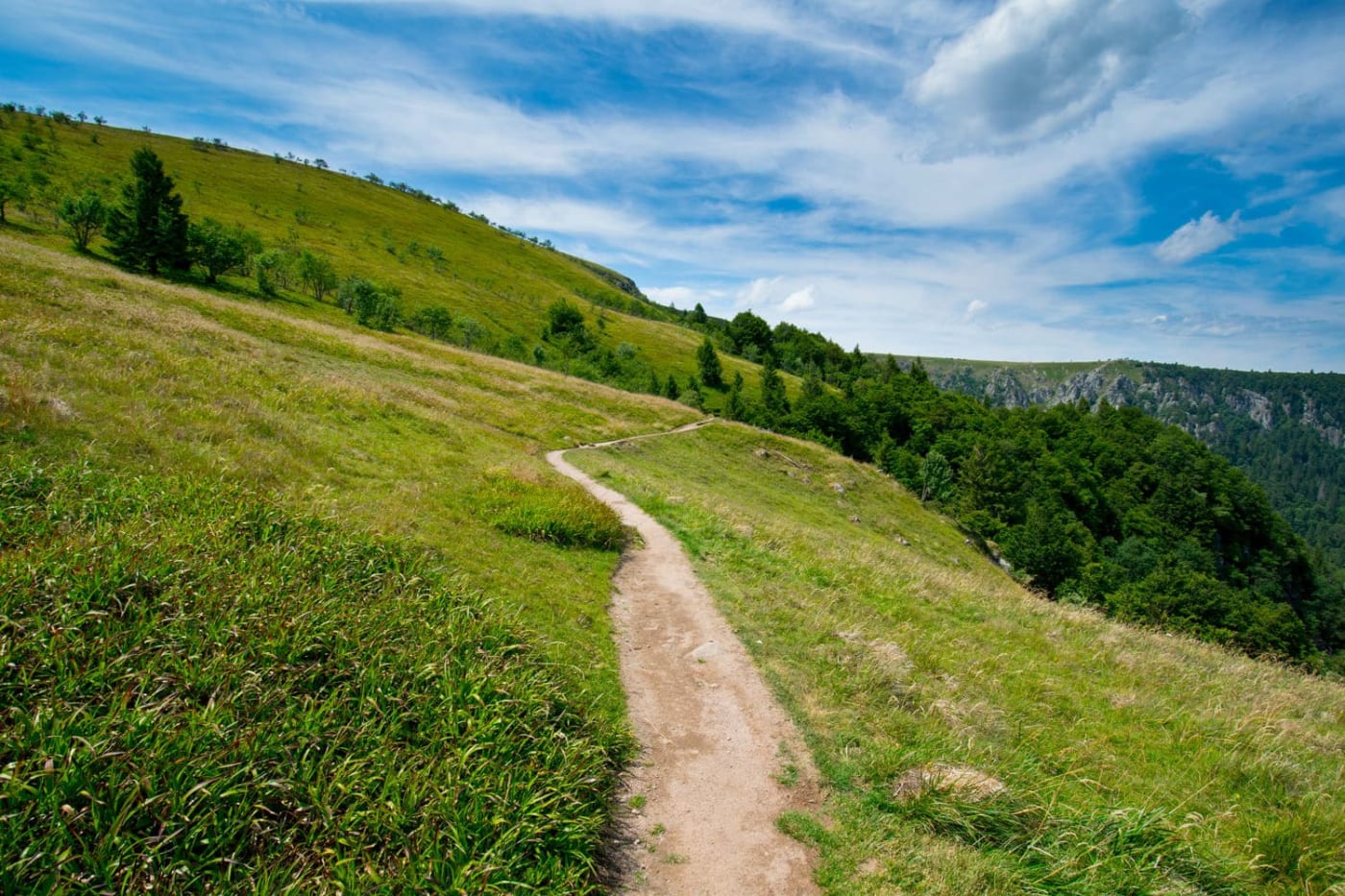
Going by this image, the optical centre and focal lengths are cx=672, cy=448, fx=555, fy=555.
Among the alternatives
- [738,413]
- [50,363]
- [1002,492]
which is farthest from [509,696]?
[1002,492]

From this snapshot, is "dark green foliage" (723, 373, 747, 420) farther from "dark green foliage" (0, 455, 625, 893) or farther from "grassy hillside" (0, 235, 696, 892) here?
"dark green foliage" (0, 455, 625, 893)

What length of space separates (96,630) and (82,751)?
1744mm

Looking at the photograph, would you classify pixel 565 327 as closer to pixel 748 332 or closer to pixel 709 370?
pixel 709 370

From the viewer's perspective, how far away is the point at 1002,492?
86.2 metres

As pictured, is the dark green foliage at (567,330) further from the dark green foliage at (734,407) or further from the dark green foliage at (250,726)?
the dark green foliage at (250,726)

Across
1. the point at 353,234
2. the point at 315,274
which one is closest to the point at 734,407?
the point at 315,274

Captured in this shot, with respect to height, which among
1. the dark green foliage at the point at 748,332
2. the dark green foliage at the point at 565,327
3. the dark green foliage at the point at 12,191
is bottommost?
the dark green foliage at the point at 12,191

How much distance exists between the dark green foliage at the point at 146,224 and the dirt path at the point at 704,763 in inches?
3189

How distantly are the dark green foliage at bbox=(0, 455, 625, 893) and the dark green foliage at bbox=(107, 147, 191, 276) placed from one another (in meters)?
77.9

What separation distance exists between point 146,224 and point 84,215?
9.39 m

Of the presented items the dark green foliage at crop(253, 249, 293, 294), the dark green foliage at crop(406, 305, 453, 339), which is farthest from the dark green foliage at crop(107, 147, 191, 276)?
the dark green foliage at crop(406, 305, 453, 339)

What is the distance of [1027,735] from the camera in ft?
30.4

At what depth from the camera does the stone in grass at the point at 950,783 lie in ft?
22.3

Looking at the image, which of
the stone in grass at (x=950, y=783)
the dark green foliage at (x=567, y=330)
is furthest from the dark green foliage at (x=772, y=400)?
the stone in grass at (x=950, y=783)
